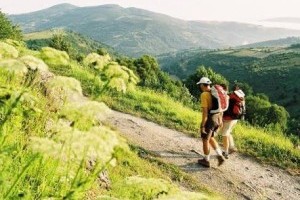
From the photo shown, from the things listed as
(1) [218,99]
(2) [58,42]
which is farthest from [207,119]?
(2) [58,42]

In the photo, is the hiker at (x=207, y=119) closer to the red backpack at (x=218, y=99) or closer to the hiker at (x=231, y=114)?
the red backpack at (x=218, y=99)

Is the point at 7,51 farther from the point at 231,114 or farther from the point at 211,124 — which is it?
the point at 231,114

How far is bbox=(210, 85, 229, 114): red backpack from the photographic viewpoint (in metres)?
12.1

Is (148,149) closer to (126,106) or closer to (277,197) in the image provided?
(277,197)

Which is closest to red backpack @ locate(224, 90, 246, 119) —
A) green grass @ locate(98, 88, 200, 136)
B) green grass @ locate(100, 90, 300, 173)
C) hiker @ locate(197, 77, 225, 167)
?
hiker @ locate(197, 77, 225, 167)

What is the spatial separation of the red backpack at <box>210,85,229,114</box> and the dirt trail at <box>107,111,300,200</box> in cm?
185

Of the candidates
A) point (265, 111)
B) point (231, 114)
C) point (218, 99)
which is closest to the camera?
point (218, 99)

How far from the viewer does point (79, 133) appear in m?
3.09

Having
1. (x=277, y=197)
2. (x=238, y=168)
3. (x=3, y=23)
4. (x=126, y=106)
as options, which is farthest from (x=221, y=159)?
(x=3, y=23)

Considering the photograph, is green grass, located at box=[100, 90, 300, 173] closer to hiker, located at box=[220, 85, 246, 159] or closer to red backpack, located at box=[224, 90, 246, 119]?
hiker, located at box=[220, 85, 246, 159]

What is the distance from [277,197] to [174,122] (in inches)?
254

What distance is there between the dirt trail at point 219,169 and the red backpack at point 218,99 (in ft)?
6.06

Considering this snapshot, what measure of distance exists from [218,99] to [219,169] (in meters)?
2.24

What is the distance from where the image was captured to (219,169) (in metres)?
13.3
